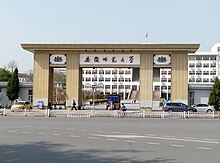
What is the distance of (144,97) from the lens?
4934 cm

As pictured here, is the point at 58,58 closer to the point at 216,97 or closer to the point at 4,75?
the point at 216,97

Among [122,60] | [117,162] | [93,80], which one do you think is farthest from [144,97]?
[93,80]

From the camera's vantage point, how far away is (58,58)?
2002 inches

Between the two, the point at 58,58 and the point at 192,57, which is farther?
the point at 192,57

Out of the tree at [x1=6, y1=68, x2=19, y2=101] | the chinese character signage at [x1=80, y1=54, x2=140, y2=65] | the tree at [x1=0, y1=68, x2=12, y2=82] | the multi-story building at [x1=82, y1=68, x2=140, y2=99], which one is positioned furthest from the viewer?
the multi-story building at [x1=82, y1=68, x2=140, y2=99]

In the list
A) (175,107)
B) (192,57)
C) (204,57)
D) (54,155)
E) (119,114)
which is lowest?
(54,155)

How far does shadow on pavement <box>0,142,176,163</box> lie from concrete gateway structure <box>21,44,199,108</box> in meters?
36.3

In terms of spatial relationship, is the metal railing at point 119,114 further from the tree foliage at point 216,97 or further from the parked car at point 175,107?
the tree foliage at point 216,97

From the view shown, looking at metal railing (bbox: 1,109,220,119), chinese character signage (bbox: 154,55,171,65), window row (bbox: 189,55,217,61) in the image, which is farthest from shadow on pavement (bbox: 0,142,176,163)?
window row (bbox: 189,55,217,61)

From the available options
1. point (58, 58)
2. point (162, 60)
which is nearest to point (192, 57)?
point (162, 60)

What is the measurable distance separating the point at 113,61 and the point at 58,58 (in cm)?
725

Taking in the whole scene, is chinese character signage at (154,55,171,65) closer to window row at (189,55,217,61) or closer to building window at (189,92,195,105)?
building window at (189,92,195,105)

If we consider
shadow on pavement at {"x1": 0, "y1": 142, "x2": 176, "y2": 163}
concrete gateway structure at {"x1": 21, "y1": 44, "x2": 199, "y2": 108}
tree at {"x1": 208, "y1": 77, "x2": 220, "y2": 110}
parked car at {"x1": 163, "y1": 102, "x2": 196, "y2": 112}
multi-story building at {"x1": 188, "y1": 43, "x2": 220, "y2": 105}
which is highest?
multi-story building at {"x1": 188, "y1": 43, "x2": 220, "y2": 105}

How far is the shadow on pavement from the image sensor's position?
10.5 meters
